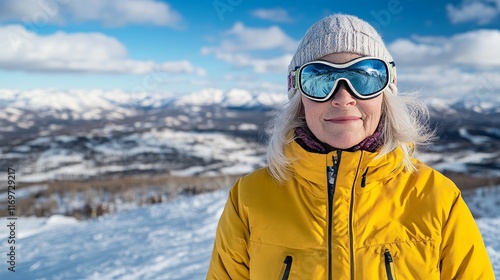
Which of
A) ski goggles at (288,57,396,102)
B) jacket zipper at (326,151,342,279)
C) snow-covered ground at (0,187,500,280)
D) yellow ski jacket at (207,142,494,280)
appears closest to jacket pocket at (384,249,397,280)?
yellow ski jacket at (207,142,494,280)

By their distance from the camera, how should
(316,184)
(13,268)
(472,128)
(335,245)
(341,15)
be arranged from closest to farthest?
1. (335,245)
2. (316,184)
3. (341,15)
4. (13,268)
5. (472,128)

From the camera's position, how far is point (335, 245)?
59.9 inches

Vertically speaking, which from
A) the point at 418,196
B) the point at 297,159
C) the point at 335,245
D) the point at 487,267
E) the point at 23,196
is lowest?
the point at 23,196

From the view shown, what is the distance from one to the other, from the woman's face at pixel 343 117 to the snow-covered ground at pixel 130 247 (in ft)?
14.1

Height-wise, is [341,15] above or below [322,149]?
above

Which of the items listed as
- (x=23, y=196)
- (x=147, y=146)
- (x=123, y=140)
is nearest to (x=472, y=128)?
(x=147, y=146)

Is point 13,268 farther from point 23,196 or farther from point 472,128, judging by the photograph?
point 472,128

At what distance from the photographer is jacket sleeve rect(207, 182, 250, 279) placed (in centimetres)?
171

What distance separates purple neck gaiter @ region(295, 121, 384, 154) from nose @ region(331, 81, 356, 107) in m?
0.19

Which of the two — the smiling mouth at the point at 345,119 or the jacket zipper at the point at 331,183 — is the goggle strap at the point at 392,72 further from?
the jacket zipper at the point at 331,183

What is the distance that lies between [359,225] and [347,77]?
2.11 feet

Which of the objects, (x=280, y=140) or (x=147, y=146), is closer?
(x=280, y=140)

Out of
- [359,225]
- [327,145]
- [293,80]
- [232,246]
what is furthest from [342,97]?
[232,246]

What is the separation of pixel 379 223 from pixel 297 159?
0.44 metres
